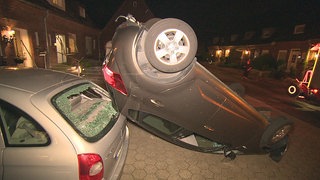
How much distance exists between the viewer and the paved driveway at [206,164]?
3219 mm

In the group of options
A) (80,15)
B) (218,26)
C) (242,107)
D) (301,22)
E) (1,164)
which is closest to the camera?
(1,164)

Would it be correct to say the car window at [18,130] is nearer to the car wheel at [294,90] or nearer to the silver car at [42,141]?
the silver car at [42,141]

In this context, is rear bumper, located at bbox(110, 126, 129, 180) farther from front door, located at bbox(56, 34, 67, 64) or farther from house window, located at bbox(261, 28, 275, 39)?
house window, located at bbox(261, 28, 275, 39)

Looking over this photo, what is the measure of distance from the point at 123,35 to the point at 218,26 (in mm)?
45445

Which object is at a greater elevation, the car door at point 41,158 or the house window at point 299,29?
the house window at point 299,29

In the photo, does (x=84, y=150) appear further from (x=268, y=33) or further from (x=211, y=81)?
(x=268, y=33)

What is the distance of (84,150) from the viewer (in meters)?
1.83

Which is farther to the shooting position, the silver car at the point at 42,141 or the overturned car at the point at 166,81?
the overturned car at the point at 166,81

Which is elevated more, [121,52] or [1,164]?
[121,52]

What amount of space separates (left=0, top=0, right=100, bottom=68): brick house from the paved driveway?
820cm

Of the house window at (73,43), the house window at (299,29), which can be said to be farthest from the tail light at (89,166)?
the house window at (299,29)

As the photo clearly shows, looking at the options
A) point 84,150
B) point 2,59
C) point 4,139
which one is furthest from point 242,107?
point 2,59

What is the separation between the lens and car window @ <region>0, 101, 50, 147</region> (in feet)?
6.00

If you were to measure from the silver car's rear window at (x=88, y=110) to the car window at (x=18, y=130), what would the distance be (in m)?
0.28
